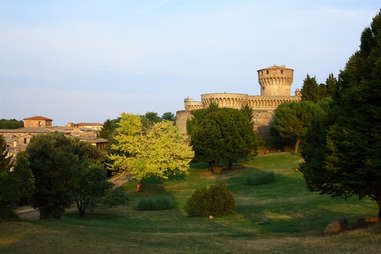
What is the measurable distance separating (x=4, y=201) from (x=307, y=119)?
53.2m

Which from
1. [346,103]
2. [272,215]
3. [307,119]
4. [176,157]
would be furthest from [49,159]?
[307,119]

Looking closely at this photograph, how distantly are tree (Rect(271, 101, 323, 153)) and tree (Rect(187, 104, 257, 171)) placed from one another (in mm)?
9583

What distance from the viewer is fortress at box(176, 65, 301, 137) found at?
82.3 m

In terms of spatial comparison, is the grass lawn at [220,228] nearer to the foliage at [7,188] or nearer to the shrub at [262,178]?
the shrub at [262,178]

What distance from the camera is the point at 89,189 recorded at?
94.8 ft

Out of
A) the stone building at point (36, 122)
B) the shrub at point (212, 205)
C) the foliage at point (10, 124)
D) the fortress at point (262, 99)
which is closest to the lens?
the shrub at point (212, 205)


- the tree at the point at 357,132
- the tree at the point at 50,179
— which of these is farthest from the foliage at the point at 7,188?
the tree at the point at 357,132

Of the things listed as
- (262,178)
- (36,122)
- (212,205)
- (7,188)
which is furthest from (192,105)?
(7,188)

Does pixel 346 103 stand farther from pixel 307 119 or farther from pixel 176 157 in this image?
pixel 307 119

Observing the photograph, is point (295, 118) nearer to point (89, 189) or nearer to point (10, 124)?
point (89, 189)

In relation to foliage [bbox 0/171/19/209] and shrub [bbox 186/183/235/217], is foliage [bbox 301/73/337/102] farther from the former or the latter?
foliage [bbox 0/171/19/209]

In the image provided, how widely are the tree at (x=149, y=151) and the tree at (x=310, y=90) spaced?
3608cm

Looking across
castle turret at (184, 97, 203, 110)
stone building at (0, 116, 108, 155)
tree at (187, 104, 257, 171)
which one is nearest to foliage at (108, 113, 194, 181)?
tree at (187, 104, 257, 171)

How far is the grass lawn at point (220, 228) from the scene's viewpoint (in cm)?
1334
